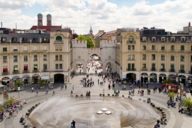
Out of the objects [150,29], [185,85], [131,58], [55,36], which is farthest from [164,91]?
[55,36]

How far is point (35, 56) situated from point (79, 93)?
23826 mm

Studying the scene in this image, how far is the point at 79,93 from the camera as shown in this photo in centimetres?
9444

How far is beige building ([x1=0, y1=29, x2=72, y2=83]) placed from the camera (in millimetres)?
104750

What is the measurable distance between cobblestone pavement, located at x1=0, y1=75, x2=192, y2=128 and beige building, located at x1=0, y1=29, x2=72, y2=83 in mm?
7453

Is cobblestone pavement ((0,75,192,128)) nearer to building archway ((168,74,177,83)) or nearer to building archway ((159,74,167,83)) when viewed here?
building archway ((159,74,167,83))

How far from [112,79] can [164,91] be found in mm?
25689

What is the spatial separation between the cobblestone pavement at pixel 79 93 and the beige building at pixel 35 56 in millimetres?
7453

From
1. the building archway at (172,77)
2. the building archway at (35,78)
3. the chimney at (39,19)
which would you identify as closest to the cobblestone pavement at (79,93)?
the building archway at (35,78)

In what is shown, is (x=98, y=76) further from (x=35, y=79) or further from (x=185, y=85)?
(x=185, y=85)

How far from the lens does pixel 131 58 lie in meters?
114

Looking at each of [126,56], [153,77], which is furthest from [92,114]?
[153,77]

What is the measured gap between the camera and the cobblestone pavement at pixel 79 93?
63.1m

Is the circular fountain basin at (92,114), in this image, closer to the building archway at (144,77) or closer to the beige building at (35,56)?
the beige building at (35,56)

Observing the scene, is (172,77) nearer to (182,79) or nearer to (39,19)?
(182,79)
